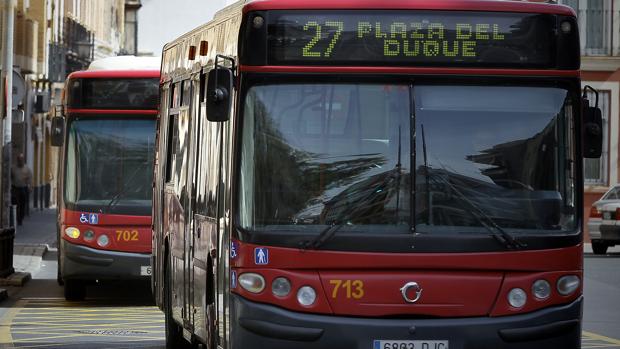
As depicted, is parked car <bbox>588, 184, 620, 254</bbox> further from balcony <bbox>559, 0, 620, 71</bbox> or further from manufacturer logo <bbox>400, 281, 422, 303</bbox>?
manufacturer logo <bbox>400, 281, 422, 303</bbox>

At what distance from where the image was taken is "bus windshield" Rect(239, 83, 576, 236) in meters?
10.4

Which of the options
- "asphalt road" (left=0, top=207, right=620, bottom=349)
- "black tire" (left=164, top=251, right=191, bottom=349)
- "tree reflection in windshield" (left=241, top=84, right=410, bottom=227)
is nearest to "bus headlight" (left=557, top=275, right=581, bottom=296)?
"tree reflection in windshield" (left=241, top=84, right=410, bottom=227)

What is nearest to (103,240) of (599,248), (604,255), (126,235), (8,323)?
(126,235)

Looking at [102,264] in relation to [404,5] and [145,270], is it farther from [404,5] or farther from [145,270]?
[404,5]

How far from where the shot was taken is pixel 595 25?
44.8 metres

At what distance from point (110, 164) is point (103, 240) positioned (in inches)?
35.0

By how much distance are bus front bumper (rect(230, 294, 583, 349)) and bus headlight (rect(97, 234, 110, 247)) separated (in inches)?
437

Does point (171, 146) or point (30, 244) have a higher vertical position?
point (171, 146)

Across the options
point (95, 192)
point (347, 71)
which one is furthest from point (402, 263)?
point (95, 192)

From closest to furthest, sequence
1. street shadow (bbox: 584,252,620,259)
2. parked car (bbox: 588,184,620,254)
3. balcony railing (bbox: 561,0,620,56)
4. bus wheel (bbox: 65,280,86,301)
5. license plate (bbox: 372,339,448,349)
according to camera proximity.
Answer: license plate (bbox: 372,339,448,349) → bus wheel (bbox: 65,280,86,301) → parked car (bbox: 588,184,620,254) → street shadow (bbox: 584,252,620,259) → balcony railing (bbox: 561,0,620,56)

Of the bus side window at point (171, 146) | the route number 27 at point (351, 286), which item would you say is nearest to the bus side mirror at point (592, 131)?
the route number 27 at point (351, 286)

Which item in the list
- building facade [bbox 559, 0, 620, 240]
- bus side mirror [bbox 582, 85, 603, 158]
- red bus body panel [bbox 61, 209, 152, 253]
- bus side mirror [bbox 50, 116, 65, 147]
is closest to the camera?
bus side mirror [bbox 582, 85, 603, 158]

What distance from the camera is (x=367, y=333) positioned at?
33.4ft

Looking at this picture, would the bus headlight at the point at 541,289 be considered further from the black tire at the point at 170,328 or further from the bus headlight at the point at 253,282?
the black tire at the point at 170,328
